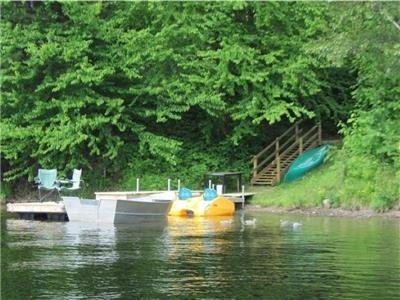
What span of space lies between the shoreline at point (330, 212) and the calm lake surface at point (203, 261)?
1.58 m

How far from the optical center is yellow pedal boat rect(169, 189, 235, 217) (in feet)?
95.0

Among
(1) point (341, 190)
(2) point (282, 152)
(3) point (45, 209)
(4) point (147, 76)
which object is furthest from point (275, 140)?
(3) point (45, 209)

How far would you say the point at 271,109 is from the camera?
32.9 m

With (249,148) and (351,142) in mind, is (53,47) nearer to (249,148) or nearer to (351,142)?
(249,148)

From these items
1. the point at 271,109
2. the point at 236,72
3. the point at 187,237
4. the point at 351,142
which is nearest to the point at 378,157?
A: the point at 351,142

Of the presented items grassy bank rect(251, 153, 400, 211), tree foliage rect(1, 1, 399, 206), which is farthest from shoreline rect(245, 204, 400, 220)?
tree foliage rect(1, 1, 399, 206)

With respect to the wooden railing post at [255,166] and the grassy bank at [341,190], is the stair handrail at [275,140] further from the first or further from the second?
the grassy bank at [341,190]

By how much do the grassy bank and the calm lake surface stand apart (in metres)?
2.29

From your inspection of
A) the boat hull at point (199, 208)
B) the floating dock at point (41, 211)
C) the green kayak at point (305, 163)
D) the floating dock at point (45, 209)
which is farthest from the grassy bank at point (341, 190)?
the floating dock at point (41, 211)

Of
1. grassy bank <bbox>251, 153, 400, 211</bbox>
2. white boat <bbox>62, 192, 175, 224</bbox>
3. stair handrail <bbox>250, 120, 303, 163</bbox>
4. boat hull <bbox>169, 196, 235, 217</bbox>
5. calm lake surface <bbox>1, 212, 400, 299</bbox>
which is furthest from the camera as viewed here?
stair handrail <bbox>250, 120, 303, 163</bbox>

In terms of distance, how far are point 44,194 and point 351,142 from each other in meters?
13.6

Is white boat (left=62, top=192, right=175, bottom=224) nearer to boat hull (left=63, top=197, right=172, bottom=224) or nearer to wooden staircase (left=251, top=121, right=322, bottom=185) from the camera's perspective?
boat hull (left=63, top=197, right=172, bottom=224)

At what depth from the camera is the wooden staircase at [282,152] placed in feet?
113

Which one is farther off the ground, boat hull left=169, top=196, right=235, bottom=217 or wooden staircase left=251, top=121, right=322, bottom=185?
wooden staircase left=251, top=121, right=322, bottom=185
